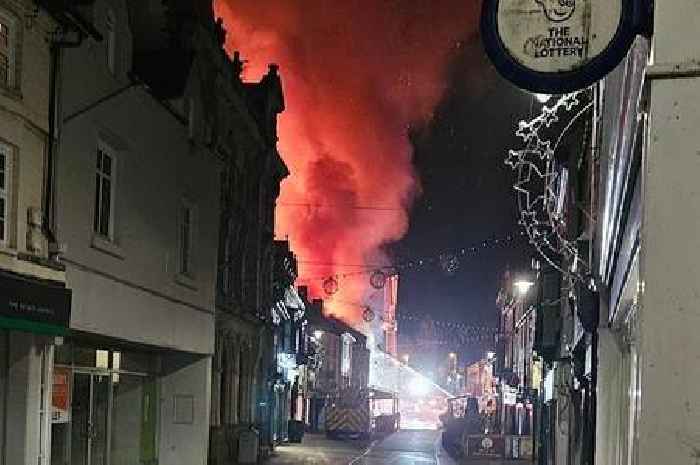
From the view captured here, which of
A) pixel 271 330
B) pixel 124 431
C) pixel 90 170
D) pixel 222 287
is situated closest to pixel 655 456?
pixel 90 170

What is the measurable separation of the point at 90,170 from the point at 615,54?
12.3 metres

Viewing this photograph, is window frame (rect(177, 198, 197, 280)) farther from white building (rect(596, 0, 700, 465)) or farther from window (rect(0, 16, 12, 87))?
white building (rect(596, 0, 700, 465))

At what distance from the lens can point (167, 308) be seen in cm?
1878

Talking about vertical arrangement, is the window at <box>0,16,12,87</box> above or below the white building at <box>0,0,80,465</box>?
above

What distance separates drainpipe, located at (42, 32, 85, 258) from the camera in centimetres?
1334

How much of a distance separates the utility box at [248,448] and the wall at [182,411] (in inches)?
380

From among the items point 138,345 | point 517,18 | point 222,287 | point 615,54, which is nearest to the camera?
point 615,54

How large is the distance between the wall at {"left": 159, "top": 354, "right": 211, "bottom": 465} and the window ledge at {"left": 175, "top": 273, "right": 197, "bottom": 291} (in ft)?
5.07

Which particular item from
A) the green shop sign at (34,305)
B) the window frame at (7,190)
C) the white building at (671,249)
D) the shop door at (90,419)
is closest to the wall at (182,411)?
the shop door at (90,419)

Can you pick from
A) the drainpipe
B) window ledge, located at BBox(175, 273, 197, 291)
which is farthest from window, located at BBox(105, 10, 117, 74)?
window ledge, located at BBox(175, 273, 197, 291)

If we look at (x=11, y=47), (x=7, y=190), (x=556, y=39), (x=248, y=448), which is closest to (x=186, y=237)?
(x=7, y=190)

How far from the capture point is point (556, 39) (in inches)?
156

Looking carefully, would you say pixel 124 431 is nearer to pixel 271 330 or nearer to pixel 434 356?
pixel 271 330

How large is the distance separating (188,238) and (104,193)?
15.8ft
